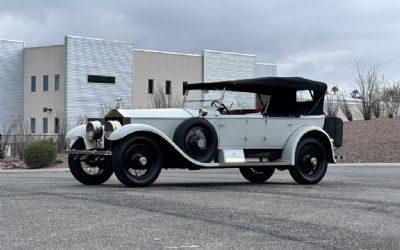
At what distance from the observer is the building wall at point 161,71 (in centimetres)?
6309

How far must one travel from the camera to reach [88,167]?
13758mm

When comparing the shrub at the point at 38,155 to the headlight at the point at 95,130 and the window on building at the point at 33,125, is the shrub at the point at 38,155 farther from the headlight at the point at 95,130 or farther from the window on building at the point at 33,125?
the window on building at the point at 33,125

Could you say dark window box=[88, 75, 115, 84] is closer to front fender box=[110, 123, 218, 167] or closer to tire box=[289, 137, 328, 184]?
tire box=[289, 137, 328, 184]

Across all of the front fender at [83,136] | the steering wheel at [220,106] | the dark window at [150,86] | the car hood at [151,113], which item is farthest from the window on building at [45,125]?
the car hood at [151,113]

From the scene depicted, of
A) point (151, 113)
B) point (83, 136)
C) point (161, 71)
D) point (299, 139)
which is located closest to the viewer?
point (151, 113)

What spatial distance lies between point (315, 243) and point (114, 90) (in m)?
55.1

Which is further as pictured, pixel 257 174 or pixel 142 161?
pixel 257 174

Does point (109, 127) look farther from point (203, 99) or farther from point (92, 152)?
point (203, 99)

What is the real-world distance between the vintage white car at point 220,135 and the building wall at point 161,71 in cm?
4724

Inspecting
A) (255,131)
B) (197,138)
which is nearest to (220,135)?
(197,138)

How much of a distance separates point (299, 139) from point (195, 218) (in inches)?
239

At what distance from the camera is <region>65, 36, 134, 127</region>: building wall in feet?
192

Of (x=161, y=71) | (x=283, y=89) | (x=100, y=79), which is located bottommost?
(x=283, y=89)

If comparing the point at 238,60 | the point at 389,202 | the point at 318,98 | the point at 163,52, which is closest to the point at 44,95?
the point at 163,52
